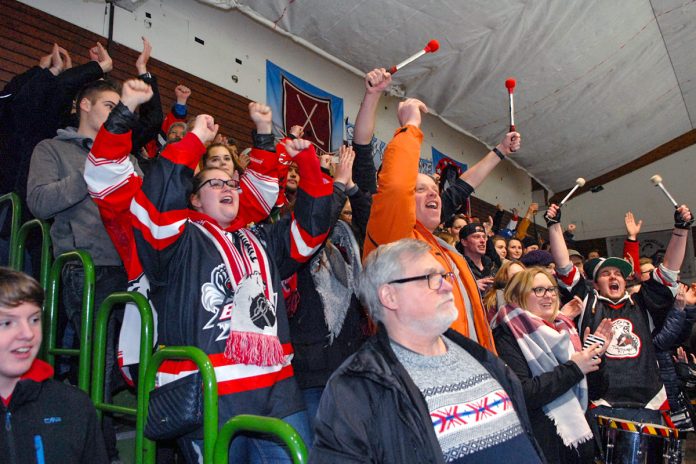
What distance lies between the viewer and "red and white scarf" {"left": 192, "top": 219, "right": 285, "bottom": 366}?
6.91 feet

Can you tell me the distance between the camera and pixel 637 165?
14711mm

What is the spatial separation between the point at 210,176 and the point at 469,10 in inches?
184

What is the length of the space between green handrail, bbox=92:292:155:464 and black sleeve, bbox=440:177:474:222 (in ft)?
5.08

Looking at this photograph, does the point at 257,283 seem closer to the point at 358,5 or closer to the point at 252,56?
the point at 358,5

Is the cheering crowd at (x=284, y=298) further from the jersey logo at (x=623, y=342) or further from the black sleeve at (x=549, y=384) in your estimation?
the jersey logo at (x=623, y=342)

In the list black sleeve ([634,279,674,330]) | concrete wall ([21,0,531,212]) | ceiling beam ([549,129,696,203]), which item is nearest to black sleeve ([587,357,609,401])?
black sleeve ([634,279,674,330])

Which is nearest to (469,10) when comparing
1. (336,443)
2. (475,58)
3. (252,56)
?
(475,58)

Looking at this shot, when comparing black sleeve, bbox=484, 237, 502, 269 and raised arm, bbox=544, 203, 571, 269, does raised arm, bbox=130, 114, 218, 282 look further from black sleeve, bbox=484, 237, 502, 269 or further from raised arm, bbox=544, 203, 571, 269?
black sleeve, bbox=484, 237, 502, 269

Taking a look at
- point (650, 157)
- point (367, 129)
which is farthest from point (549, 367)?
point (650, 157)

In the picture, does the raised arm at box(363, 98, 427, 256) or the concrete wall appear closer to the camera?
the raised arm at box(363, 98, 427, 256)

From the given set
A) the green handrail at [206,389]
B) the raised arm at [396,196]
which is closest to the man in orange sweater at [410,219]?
the raised arm at [396,196]

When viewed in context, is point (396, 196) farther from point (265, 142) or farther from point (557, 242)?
point (557, 242)

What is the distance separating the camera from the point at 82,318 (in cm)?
262

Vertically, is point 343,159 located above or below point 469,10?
below
